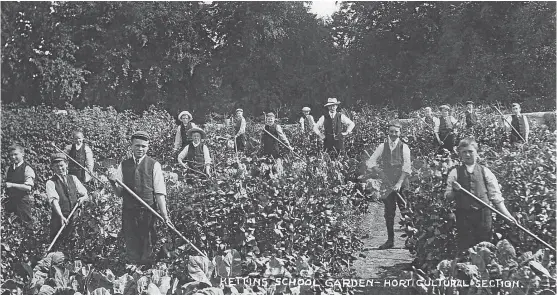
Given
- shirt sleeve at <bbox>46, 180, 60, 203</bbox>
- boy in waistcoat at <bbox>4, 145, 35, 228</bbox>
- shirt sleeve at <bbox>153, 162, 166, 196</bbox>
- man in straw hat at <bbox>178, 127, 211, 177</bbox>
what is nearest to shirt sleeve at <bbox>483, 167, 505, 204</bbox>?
shirt sleeve at <bbox>153, 162, 166, 196</bbox>

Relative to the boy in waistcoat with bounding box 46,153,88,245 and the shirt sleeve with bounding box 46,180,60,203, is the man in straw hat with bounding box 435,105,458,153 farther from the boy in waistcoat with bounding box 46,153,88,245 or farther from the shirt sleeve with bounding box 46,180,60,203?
the shirt sleeve with bounding box 46,180,60,203

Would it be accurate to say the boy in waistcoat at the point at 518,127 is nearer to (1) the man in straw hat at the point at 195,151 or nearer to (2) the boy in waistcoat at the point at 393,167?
(2) the boy in waistcoat at the point at 393,167

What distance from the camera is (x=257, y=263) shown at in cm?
368

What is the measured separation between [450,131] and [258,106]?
56.2 feet

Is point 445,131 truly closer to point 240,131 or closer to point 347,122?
point 347,122

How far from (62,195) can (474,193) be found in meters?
3.46

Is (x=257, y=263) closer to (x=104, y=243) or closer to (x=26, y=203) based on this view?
(x=104, y=243)

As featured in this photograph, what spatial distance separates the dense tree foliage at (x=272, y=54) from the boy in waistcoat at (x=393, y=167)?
49.7 feet

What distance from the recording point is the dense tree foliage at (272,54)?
790 inches

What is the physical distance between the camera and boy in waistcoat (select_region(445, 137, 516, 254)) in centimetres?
405

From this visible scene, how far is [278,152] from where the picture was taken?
27.9ft

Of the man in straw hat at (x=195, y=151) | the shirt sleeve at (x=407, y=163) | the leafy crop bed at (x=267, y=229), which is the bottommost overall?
the leafy crop bed at (x=267, y=229)

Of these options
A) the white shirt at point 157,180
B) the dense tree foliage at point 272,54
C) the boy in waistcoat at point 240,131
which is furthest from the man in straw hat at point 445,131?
the dense tree foliage at point 272,54

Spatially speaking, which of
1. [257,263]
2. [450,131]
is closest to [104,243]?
[257,263]
